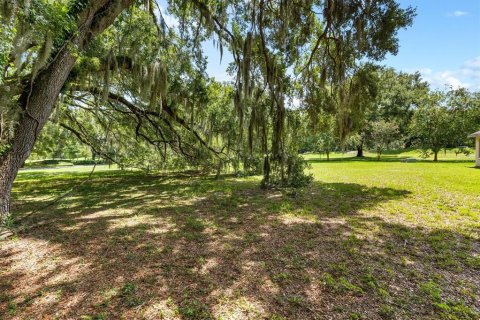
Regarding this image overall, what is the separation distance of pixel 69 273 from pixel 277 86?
4.84m

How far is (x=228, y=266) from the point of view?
3.05 metres

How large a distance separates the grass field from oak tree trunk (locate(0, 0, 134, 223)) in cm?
89

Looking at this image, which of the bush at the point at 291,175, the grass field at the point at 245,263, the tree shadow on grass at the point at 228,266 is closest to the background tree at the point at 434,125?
the grass field at the point at 245,263

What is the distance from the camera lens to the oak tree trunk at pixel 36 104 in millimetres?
3471

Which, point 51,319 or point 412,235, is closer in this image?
point 51,319

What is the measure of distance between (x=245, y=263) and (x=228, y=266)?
21cm

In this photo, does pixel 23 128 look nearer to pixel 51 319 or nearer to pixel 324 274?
pixel 51 319

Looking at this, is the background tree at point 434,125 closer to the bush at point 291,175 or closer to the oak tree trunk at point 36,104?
the bush at point 291,175

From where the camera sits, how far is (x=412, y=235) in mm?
4023

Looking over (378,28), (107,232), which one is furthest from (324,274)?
(378,28)

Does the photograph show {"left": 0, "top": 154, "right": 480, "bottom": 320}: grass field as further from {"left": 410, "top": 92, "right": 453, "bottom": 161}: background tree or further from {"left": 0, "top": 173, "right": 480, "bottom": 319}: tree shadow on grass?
{"left": 410, "top": 92, "right": 453, "bottom": 161}: background tree

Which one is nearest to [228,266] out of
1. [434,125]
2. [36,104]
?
[36,104]

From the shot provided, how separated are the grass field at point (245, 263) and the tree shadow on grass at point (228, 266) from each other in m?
0.01

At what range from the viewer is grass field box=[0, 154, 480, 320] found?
2271mm
